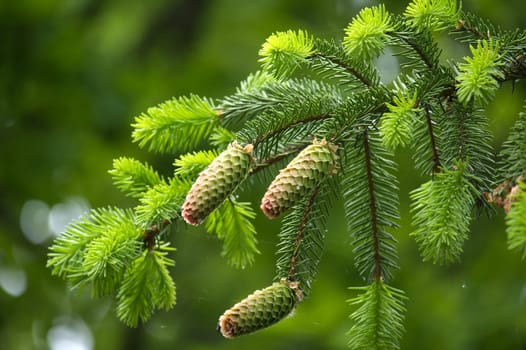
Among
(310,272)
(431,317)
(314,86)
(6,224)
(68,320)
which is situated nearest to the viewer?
(310,272)

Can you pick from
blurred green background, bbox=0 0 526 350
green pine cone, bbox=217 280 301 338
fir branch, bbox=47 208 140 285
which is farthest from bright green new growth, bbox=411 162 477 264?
blurred green background, bbox=0 0 526 350

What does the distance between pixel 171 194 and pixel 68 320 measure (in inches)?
181

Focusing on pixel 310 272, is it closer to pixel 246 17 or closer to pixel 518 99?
pixel 518 99

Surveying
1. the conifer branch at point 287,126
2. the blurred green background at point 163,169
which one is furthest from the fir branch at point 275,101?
the blurred green background at point 163,169

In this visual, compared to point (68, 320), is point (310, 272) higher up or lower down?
lower down

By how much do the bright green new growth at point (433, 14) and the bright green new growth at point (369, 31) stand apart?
2.1 inches

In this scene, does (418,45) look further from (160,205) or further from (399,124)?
(160,205)

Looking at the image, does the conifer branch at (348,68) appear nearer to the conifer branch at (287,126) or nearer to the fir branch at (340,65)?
the fir branch at (340,65)

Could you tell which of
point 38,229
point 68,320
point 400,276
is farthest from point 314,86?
point 68,320

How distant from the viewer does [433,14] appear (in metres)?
1.42

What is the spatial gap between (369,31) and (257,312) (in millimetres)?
591

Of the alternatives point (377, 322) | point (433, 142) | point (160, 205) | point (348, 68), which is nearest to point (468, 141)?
point (433, 142)

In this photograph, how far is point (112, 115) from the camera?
189 inches

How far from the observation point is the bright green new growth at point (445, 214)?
1.26 m
